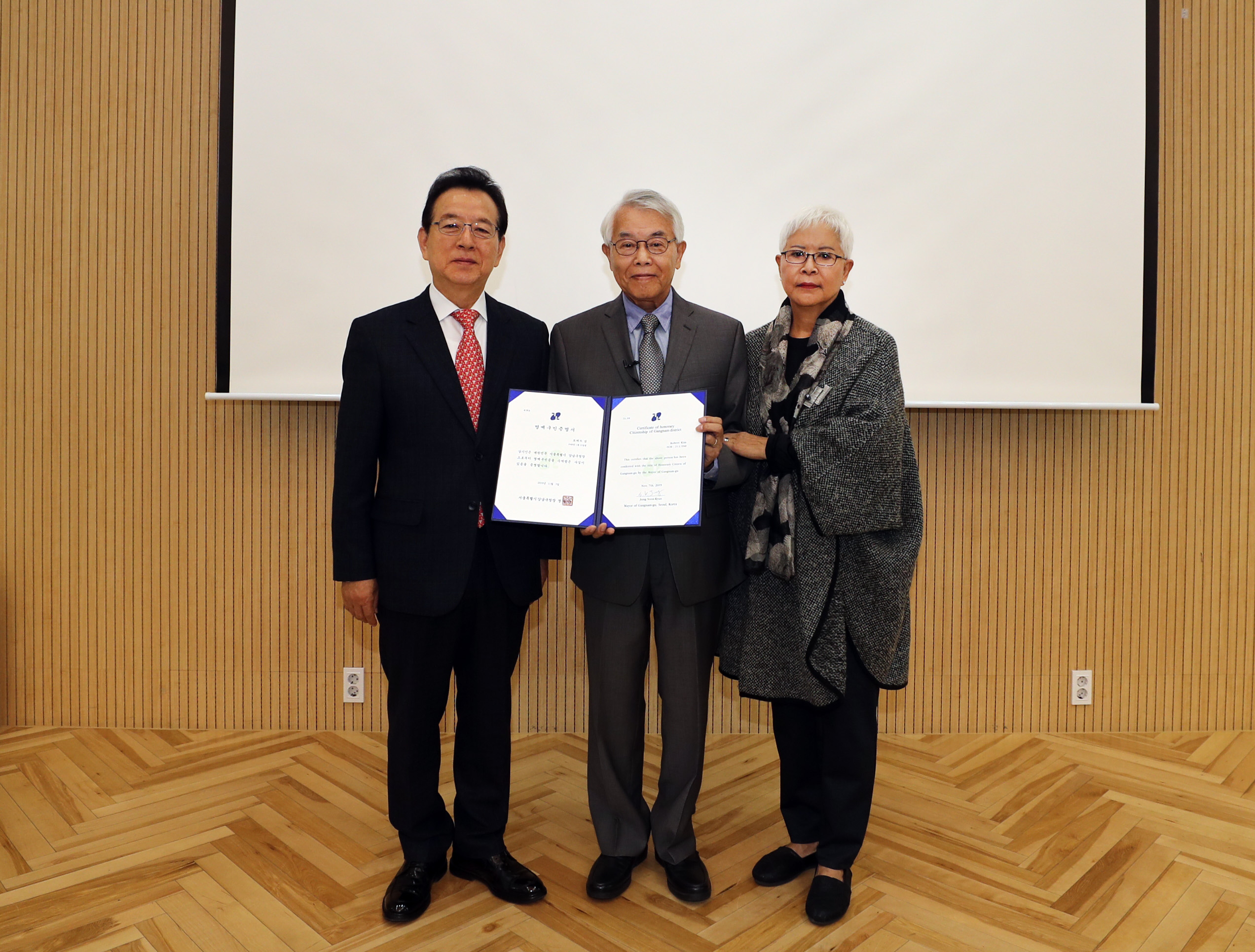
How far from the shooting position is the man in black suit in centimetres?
194

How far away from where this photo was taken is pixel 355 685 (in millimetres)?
3221

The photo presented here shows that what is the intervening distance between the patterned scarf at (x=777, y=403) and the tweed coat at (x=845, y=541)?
2cm

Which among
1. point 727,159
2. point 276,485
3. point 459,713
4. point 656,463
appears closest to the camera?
point 656,463

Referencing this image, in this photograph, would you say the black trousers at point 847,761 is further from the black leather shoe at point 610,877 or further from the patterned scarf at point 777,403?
the black leather shoe at point 610,877

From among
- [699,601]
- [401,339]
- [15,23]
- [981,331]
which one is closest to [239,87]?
[15,23]

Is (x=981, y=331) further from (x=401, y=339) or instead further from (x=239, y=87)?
(x=239, y=87)

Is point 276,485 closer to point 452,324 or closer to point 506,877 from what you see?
point 452,324

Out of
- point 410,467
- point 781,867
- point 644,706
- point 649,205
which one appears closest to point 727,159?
point 649,205

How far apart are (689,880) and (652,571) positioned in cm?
85

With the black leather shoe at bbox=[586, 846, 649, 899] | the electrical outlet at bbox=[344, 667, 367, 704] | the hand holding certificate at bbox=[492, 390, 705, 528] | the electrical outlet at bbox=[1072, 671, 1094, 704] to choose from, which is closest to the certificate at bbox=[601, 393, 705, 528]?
the hand holding certificate at bbox=[492, 390, 705, 528]

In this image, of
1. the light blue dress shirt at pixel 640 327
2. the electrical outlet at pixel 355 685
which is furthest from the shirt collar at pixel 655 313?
the electrical outlet at pixel 355 685

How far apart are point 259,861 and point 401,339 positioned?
1575 mm

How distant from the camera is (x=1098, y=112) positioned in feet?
9.46

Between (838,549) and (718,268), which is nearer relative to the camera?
(838,549)
